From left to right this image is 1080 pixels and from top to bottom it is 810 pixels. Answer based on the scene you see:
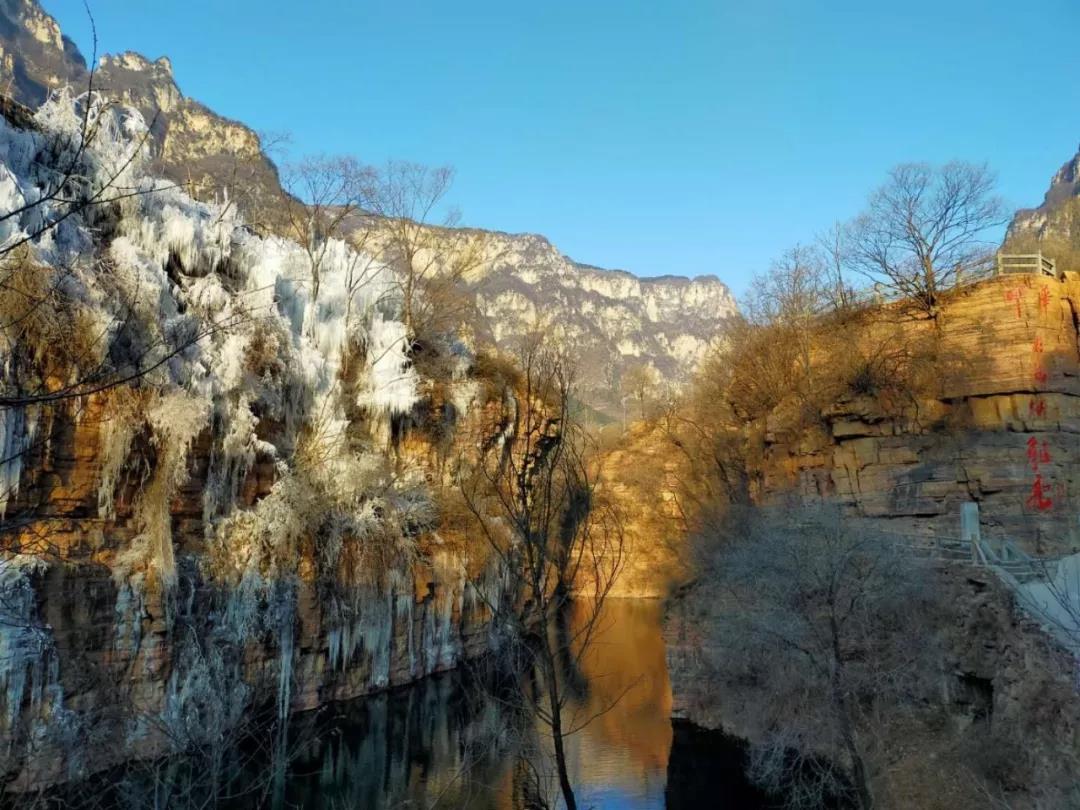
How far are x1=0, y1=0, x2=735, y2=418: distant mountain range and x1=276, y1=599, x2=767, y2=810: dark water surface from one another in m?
11.3

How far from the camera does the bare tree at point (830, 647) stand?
37.8 ft

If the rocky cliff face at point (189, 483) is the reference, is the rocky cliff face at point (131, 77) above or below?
above

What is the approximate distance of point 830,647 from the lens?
37.3 feet

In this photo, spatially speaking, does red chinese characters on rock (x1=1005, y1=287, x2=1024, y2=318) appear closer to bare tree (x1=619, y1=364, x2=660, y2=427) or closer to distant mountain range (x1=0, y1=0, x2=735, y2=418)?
distant mountain range (x1=0, y1=0, x2=735, y2=418)

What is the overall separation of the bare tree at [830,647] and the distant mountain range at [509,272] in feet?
39.2

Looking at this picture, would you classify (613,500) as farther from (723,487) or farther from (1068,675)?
(1068,675)

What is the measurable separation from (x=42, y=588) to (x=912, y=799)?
14552 mm

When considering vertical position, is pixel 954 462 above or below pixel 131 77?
below

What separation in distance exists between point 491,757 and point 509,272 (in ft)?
456

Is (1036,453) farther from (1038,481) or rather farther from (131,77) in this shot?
(131,77)

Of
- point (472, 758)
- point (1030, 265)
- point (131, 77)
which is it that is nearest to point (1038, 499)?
point (1030, 265)

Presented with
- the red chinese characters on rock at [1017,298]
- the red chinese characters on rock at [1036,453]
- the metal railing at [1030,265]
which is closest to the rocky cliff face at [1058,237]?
the metal railing at [1030,265]

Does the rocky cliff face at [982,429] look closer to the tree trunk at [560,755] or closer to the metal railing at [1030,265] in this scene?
the metal railing at [1030,265]

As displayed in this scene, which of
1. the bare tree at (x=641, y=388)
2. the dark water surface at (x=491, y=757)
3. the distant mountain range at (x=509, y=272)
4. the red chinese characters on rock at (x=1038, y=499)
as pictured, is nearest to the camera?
the dark water surface at (x=491, y=757)
